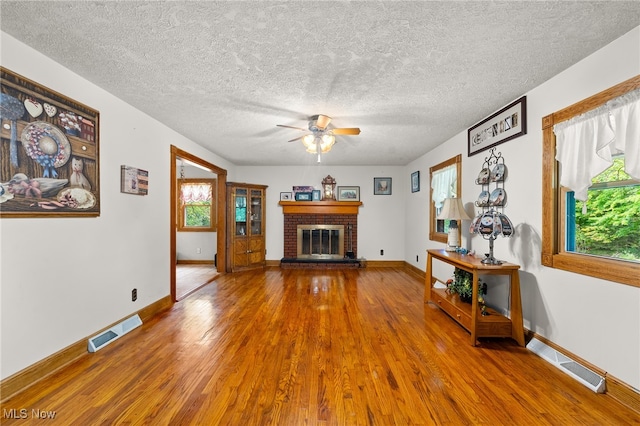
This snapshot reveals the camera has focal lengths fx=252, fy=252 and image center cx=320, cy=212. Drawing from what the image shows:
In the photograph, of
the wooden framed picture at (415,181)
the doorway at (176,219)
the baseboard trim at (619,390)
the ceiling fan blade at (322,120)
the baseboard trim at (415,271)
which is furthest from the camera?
the wooden framed picture at (415,181)

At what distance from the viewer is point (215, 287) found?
13.9 ft

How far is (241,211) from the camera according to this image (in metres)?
5.52

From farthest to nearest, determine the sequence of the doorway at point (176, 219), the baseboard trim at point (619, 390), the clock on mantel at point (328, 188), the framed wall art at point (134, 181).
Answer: the clock on mantel at point (328, 188) → the doorway at point (176, 219) → the framed wall art at point (134, 181) → the baseboard trim at point (619, 390)

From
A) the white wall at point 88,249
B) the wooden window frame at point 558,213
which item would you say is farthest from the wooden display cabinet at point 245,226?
the wooden window frame at point 558,213

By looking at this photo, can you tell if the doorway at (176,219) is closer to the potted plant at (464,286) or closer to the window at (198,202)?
the window at (198,202)

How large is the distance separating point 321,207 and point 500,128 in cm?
375

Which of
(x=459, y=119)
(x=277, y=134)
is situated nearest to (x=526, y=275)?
(x=459, y=119)

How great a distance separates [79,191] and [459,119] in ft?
13.0

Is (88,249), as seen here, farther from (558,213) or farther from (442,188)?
(442,188)

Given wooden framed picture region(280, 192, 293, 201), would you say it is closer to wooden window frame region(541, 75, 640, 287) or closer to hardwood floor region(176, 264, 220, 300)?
hardwood floor region(176, 264, 220, 300)

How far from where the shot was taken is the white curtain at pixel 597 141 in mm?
1551

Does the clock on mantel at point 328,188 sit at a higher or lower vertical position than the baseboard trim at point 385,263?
higher

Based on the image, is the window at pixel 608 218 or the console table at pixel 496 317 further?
the console table at pixel 496 317

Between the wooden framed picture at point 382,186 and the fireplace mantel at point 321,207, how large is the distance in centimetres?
55
